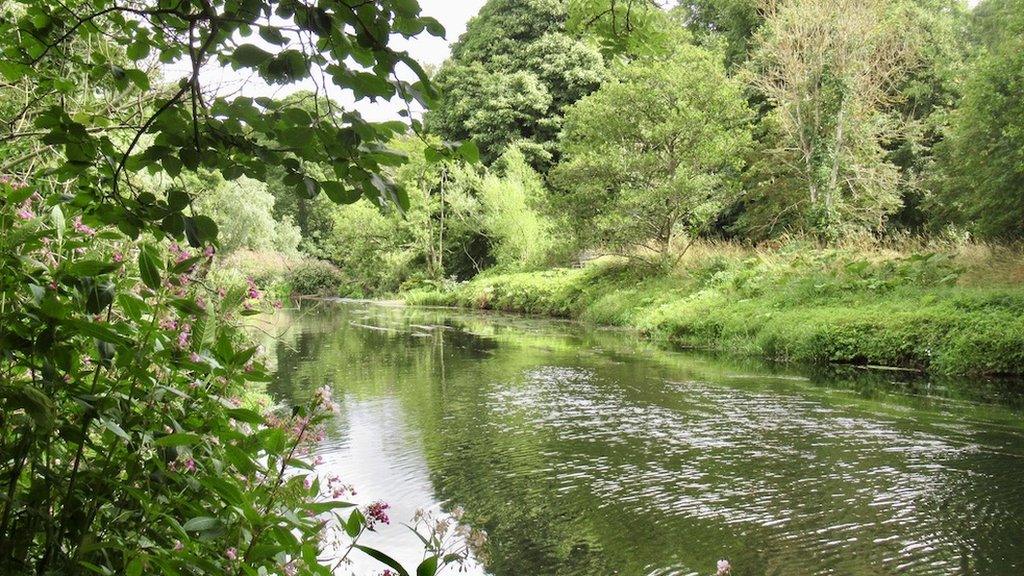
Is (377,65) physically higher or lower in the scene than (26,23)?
lower

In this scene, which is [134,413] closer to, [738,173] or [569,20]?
[569,20]

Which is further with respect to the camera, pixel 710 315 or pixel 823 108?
pixel 823 108

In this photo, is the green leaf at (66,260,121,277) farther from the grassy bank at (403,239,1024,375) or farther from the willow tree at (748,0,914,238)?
the willow tree at (748,0,914,238)

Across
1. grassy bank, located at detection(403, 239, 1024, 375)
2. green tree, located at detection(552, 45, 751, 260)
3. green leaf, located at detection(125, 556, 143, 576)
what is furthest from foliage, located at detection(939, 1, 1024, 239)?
green leaf, located at detection(125, 556, 143, 576)

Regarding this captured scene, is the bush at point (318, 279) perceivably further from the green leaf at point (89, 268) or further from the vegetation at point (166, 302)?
the green leaf at point (89, 268)

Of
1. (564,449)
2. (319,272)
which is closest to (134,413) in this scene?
(564,449)

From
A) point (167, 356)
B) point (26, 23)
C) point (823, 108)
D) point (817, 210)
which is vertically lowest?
point (167, 356)

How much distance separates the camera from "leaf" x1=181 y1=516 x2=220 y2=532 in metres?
1.42

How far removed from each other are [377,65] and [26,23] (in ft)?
2.86

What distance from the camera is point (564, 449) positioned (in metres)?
7.58

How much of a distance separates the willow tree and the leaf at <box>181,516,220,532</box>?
2127cm

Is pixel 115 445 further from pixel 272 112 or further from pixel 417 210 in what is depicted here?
pixel 417 210

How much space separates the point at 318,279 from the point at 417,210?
486 inches

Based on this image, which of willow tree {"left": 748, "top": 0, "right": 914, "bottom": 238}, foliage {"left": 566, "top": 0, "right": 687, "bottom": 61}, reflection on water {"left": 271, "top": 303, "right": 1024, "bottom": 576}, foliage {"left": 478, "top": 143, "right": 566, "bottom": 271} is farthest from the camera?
foliage {"left": 478, "top": 143, "right": 566, "bottom": 271}
